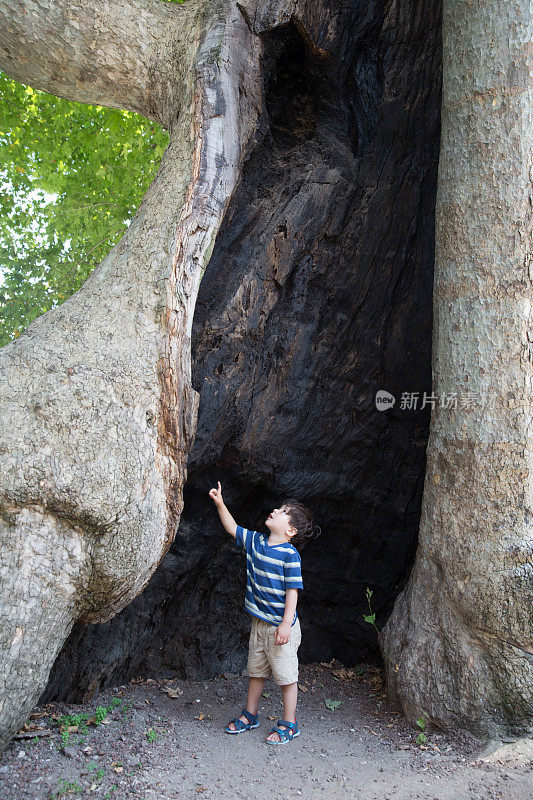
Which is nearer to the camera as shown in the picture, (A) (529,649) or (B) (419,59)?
(A) (529,649)

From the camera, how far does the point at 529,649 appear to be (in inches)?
121

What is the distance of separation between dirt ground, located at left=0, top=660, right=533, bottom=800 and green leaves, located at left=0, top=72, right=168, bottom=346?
5.32 metres

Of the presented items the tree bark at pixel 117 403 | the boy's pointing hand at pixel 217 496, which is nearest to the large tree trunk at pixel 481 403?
the boy's pointing hand at pixel 217 496

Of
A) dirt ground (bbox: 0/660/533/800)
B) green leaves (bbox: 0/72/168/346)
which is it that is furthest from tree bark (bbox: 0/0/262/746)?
green leaves (bbox: 0/72/168/346)

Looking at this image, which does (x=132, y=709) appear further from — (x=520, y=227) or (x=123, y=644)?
(x=520, y=227)

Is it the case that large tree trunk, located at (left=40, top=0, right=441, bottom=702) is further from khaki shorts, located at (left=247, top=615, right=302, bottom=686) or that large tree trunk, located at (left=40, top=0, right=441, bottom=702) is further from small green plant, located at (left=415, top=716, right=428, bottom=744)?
small green plant, located at (left=415, top=716, right=428, bottom=744)

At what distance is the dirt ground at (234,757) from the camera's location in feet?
8.68

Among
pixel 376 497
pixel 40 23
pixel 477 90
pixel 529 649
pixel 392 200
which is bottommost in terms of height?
pixel 529 649

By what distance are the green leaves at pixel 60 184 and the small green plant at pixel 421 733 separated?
575 cm

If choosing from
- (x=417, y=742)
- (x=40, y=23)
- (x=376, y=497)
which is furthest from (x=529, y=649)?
(x=40, y=23)

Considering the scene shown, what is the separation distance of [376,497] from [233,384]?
4.59ft

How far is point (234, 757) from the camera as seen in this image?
10.1 ft

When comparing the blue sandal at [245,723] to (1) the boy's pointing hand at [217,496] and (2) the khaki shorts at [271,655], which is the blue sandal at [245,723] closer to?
(2) the khaki shorts at [271,655]

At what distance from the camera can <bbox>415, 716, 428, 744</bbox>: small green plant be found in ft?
10.5
